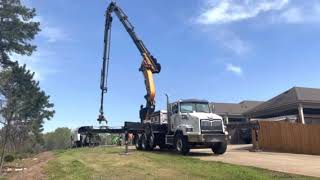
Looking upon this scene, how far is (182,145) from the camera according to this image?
27.4m

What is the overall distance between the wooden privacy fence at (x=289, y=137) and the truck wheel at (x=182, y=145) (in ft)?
23.7

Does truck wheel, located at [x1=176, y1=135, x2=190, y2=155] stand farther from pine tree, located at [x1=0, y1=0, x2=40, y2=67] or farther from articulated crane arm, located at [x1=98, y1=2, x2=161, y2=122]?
pine tree, located at [x1=0, y1=0, x2=40, y2=67]

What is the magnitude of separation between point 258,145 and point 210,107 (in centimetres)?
642

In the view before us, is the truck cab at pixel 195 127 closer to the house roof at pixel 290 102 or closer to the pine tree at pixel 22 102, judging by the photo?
the pine tree at pixel 22 102

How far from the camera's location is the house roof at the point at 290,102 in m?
47.2

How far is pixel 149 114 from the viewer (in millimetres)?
34000

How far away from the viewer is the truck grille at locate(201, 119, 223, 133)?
2712 cm

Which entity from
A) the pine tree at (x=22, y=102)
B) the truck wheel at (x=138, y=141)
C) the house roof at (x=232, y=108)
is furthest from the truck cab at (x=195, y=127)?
the house roof at (x=232, y=108)

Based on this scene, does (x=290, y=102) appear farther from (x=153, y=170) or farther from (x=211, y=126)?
(x=153, y=170)

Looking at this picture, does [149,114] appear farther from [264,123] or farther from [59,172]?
[59,172]

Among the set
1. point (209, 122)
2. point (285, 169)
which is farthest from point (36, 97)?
point (285, 169)

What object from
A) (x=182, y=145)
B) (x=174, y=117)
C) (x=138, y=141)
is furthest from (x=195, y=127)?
(x=138, y=141)

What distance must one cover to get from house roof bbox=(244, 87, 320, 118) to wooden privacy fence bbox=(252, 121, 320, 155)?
13.2 m

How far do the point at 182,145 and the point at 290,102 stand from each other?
2274 centimetres
